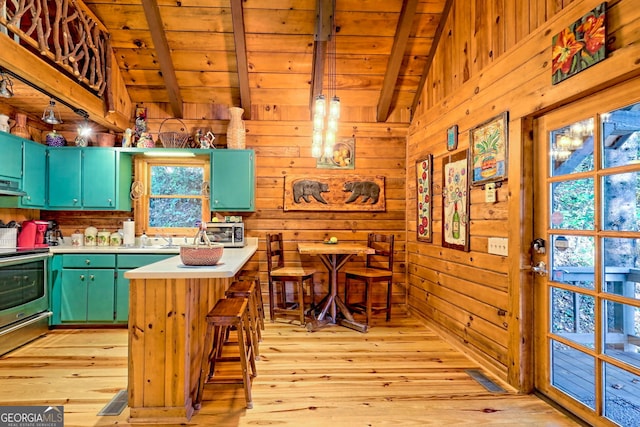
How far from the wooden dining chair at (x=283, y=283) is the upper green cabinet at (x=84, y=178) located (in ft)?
6.06

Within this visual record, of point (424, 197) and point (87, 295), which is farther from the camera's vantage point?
point (424, 197)

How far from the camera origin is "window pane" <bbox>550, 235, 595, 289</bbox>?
198cm

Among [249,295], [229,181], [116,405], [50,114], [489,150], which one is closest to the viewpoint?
[116,405]

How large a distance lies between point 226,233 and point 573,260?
3.21 meters

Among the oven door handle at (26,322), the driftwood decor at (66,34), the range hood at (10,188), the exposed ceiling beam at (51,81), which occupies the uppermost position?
the driftwood decor at (66,34)

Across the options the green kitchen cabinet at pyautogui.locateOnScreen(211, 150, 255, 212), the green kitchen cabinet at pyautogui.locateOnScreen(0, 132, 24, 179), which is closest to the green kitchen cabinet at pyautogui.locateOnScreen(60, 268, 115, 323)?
the green kitchen cabinet at pyautogui.locateOnScreen(0, 132, 24, 179)

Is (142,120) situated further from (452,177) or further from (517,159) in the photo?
(517,159)

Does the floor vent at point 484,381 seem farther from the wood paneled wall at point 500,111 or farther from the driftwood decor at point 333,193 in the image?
the driftwood decor at point 333,193

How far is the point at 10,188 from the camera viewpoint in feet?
11.0

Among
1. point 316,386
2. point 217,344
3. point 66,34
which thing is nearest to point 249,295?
point 217,344

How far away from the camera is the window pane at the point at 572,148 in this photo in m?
2.00

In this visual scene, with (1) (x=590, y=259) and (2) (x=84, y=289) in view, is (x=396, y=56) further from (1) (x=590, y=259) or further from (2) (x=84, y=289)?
(2) (x=84, y=289)

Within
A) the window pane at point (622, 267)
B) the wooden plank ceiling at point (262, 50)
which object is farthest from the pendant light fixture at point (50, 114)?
the window pane at point (622, 267)

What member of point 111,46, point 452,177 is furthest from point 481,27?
point 111,46
